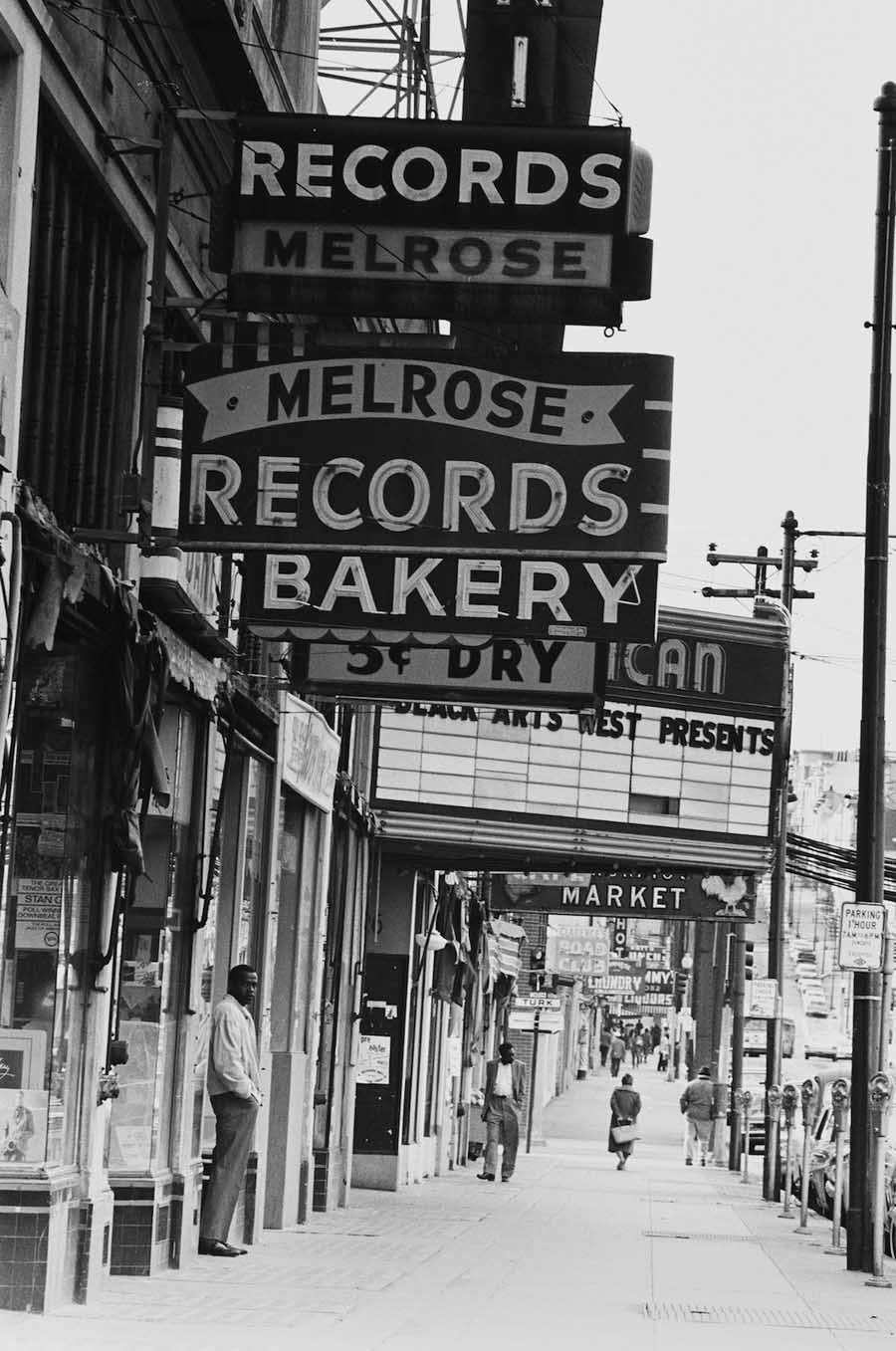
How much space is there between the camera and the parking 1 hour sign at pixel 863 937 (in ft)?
59.1

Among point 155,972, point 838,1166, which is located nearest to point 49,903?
point 155,972

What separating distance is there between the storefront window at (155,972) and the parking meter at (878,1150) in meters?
6.21

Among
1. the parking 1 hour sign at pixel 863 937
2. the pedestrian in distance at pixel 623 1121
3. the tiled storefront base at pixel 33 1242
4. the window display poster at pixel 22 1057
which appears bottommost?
the pedestrian in distance at pixel 623 1121

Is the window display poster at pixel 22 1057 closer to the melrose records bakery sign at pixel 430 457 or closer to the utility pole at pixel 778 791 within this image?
the melrose records bakery sign at pixel 430 457

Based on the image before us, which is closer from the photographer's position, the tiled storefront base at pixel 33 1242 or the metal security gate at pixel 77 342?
the tiled storefront base at pixel 33 1242

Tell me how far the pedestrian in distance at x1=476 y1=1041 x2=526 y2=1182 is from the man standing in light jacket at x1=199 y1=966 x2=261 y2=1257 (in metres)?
15.8

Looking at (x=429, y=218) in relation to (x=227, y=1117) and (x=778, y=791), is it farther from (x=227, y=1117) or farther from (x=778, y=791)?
(x=778, y=791)

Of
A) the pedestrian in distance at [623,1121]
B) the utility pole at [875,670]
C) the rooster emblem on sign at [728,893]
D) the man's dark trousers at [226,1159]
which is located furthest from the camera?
the pedestrian in distance at [623,1121]

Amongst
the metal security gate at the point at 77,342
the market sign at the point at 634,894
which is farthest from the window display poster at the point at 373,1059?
the metal security gate at the point at 77,342

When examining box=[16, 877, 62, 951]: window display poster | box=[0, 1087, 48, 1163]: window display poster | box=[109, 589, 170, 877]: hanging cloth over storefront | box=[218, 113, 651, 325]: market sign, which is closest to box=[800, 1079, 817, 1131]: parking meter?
box=[109, 589, 170, 877]: hanging cloth over storefront

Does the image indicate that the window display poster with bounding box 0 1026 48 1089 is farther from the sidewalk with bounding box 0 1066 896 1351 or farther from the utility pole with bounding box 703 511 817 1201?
the utility pole with bounding box 703 511 817 1201

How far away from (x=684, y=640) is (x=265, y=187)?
51.1ft

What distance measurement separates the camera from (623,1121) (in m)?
36.3

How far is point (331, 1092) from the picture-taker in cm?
2108
